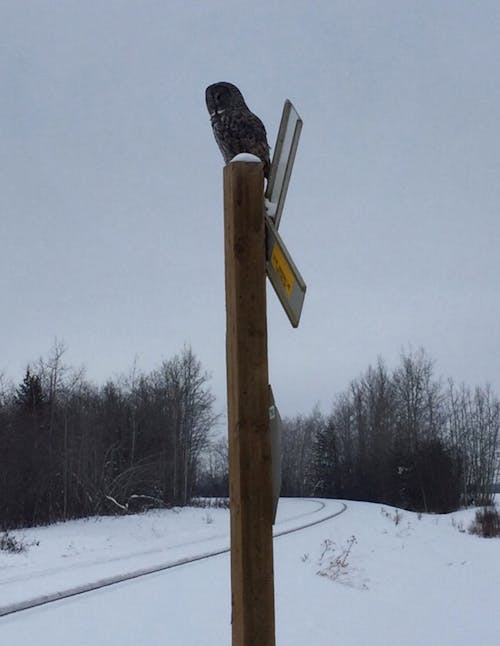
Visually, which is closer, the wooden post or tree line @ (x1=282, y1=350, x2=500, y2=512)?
the wooden post

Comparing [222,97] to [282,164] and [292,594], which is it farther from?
[292,594]

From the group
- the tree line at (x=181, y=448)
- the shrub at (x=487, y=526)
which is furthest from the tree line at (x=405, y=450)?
the shrub at (x=487, y=526)

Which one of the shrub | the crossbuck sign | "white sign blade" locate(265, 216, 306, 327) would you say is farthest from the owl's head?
the shrub

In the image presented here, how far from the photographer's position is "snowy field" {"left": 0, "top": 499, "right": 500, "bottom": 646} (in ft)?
22.9

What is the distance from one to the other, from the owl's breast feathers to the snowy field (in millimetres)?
5222

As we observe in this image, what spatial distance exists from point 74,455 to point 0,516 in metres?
6.53

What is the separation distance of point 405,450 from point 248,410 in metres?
45.5

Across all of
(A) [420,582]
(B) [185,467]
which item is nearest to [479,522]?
(A) [420,582]

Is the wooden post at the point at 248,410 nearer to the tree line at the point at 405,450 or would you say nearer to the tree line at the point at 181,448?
the tree line at the point at 181,448

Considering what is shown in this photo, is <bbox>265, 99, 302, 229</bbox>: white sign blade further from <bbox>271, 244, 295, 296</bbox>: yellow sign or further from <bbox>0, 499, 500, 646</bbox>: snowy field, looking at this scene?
<bbox>0, 499, 500, 646</bbox>: snowy field

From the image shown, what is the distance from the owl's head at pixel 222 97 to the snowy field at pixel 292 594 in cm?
529

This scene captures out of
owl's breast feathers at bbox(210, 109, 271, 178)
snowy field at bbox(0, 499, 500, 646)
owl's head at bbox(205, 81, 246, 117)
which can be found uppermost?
owl's head at bbox(205, 81, 246, 117)

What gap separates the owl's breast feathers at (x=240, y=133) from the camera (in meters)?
2.54

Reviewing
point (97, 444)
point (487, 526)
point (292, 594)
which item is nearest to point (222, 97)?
point (292, 594)
